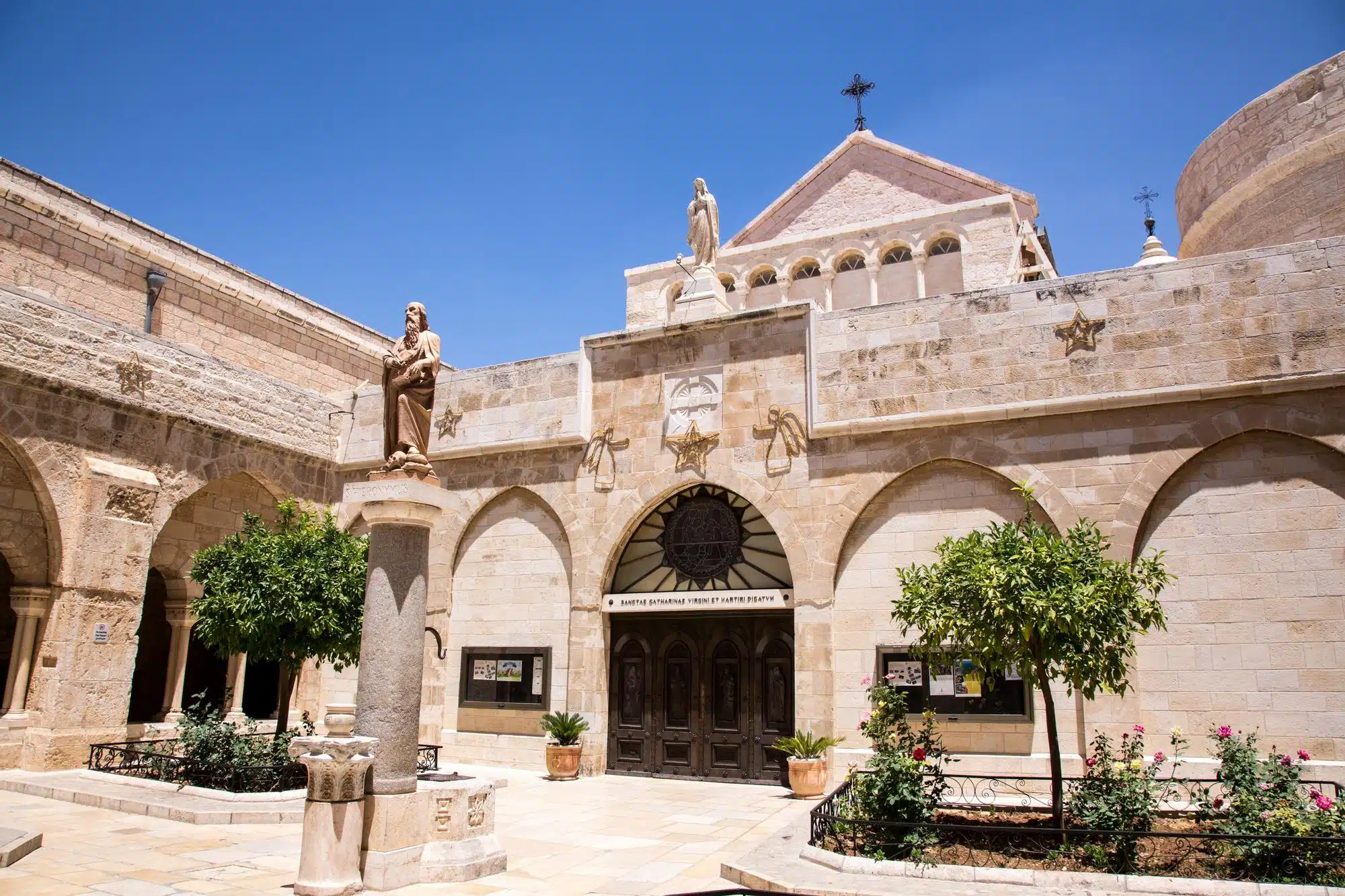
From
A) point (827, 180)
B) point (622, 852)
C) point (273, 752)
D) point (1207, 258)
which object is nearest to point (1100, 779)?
point (622, 852)

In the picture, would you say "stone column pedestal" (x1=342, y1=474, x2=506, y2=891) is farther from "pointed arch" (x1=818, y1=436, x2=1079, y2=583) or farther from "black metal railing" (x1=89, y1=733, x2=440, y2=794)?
"pointed arch" (x1=818, y1=436, x2=1079, y2=583)

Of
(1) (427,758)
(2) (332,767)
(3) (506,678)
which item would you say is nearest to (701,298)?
(3) (506,678)

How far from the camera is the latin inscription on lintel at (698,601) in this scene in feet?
45.0

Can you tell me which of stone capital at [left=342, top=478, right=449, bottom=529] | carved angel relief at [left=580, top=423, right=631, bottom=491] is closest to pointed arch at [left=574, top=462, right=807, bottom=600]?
carved angel relief at [left=580, top=423, right=631, bottom=491]

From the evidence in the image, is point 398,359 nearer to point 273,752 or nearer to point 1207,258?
point 273,752

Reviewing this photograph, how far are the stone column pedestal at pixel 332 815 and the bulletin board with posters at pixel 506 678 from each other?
7.87m

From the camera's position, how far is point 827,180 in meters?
26.9

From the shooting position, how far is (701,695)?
1417 cm

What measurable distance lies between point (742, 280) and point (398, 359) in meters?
17.8

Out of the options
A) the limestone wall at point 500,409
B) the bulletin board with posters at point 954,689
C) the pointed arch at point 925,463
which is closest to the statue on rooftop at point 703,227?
the limestone wall at point 500,409

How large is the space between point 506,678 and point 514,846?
6.42 meters

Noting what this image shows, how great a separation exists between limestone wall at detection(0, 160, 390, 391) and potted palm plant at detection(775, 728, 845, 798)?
13.5 meters

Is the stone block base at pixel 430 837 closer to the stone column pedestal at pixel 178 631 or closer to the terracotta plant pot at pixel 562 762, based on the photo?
the terracotta plant pot at pixel 562 762

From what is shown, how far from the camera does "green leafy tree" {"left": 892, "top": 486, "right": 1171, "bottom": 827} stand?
26.9 feet
